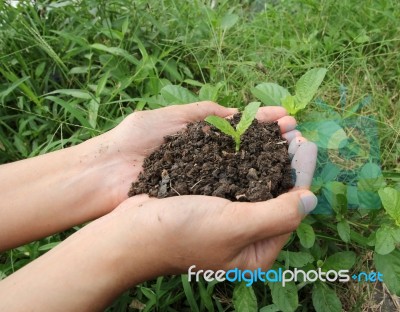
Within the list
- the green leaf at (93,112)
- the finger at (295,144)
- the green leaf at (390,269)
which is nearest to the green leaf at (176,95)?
the green leaf at (93,112)

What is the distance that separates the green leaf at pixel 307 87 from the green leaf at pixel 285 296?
1.97 feet

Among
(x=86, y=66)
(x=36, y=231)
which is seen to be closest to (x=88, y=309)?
(x=36, y=231)

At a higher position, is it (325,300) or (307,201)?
(307,201)

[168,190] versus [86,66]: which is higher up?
[86,66]

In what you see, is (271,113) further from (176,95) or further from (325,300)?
(325,300)

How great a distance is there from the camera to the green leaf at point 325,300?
1366 mm

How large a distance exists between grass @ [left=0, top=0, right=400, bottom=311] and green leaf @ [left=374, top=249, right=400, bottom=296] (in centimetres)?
56

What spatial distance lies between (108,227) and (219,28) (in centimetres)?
130

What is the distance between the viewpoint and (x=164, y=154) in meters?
1.46

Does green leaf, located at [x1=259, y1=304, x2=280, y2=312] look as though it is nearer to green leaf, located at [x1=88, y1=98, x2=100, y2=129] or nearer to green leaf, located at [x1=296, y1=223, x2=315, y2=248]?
green leaf, located at [x1=296, y1=223, x2=315, y2=248]

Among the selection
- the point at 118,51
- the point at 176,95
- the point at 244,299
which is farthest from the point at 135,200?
the point at 118,51

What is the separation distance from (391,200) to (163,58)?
133 centimetres

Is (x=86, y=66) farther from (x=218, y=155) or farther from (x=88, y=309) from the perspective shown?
(x=88, y=309)

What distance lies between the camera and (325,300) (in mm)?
1377
